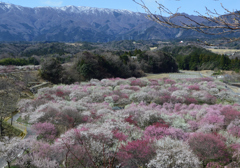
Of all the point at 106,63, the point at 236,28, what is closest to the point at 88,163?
the point at 236,28

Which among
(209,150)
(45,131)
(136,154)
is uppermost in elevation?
(209,150)

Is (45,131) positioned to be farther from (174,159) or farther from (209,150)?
(209,150)

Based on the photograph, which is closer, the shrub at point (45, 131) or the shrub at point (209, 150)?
the shrub at point (209, 150)

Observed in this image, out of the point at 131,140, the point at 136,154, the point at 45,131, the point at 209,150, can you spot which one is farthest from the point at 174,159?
the point at 45,131

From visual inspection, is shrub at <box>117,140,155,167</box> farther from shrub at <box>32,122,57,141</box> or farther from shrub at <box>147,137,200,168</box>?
shrub at <box>32,122,57,141</box>

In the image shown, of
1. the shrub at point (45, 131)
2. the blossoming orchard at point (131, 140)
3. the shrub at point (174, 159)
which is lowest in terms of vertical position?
the shrub at point (45, 131)

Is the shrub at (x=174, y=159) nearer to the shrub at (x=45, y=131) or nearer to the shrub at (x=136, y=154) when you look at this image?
the shrub at (x=136, y=154)

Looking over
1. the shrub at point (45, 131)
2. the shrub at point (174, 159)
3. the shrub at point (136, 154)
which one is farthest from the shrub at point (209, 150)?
the shrub at point (45, 131)

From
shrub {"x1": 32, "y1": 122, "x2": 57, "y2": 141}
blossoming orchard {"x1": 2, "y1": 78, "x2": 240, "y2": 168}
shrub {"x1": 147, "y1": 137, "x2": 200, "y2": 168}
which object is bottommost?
shrub {"x1": 32, "y1": 122, "x2": 57, "y2": 141}

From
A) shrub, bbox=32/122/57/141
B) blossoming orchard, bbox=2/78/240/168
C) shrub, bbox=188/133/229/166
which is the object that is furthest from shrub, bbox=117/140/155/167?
shrub, bbox=32/122/57/141

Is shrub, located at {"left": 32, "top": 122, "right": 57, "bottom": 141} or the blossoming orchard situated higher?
the blossoming orchard

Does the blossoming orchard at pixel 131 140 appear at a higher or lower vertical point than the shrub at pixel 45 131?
higher

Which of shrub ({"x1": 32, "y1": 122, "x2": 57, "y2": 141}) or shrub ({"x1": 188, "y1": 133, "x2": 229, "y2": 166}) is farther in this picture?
shrub ({"x1": 32, "y1": 122, "x2": 57, "y2": 141})

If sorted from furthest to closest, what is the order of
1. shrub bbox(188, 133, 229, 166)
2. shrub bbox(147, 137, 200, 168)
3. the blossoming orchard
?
shrub bbox(188, 133, 229, 166) < the blossoming orchard < shrub bbox(147, 137, 200, 168)
